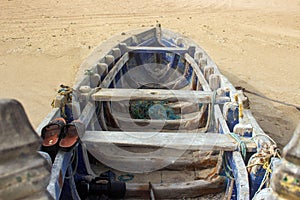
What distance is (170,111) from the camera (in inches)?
188

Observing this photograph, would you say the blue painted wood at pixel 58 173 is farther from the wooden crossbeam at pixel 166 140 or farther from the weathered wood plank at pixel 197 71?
the weathered wood plank at pixel 197 71

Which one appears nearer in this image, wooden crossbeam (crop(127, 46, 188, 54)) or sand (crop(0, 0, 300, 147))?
wooden crossbeam (crop(127, 46, 188, 54))

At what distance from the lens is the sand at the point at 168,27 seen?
7.04 meters

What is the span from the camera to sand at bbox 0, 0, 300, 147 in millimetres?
7040

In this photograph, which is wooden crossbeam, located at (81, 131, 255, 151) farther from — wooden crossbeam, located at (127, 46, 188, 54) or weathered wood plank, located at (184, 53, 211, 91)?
wooden crossbeam, located at (127, 46, 188, 54)

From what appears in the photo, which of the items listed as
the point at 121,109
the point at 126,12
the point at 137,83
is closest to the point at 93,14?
the point at 126,12

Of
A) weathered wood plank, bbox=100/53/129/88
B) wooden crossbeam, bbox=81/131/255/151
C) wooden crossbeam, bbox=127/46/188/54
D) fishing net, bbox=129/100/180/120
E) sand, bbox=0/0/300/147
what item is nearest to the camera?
wooden crossbeam, bbox=81/131/255/151

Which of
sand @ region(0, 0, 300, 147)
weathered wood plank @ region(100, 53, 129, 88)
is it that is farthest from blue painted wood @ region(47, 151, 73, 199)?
sand @ region(0, 0, 300, 147)

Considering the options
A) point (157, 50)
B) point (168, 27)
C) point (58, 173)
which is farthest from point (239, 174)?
point (168, 27)

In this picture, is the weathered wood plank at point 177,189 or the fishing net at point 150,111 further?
the fishing net at point 150,111

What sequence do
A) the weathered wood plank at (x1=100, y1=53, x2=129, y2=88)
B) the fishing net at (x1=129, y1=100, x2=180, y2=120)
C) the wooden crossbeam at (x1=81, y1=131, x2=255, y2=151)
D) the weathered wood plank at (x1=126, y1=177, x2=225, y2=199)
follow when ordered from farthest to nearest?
the fishing net at (x1=129, y1=100, x2=180, y2=120) < the weathered wood plank at (x1=100, y1=53, x2=129, y2=88) < the weathered wood plank at (x1=126, y1=177, x2=225, y2=199) < the wooden crossbeam at (x1=81, y1=131, x2=255, y2=151)

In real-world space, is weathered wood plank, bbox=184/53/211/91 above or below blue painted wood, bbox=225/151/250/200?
above

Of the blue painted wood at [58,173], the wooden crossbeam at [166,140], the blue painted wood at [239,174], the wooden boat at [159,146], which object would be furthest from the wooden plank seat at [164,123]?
the blue painted wood at [58,173]

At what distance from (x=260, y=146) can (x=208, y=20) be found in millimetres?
12130
